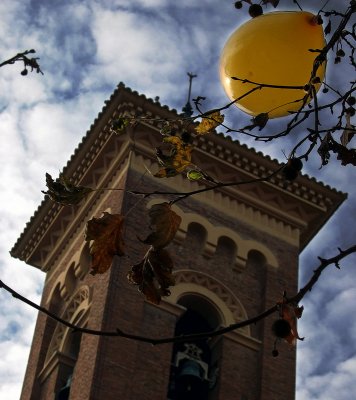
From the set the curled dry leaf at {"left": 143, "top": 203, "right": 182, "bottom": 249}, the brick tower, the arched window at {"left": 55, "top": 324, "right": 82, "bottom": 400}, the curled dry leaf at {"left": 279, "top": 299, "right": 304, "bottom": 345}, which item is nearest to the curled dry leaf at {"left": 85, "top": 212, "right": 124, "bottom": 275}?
the curled dry leaf at {"left": 143, "top": 203, "right": 182, "bottom": 249}

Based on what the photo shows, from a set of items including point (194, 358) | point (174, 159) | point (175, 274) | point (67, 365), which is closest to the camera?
point (174, 159)

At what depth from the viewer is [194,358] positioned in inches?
633

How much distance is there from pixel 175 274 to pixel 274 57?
13.4m

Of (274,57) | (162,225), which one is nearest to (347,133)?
(274,57)

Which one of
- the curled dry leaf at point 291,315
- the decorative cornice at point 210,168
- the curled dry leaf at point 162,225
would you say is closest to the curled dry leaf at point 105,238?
the curled dry leaf at point 162,225

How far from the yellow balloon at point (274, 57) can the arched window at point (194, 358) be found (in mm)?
11765

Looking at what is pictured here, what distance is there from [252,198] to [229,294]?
7.25 feet

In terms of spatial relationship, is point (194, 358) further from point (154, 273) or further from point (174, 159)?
point (154, 273)

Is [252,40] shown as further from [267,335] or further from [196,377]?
[267,335]

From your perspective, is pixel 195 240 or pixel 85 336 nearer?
pixel 85 336

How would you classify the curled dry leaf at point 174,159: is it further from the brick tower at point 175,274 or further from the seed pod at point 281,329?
the brick tower at point 175,274

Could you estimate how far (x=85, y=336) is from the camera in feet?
52.0

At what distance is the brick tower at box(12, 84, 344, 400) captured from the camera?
1538 centimetres

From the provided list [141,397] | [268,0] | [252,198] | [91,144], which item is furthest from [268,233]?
[268,0]
